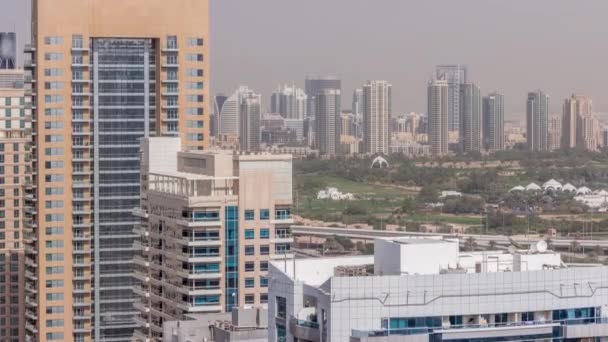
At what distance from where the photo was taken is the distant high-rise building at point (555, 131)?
80787mm

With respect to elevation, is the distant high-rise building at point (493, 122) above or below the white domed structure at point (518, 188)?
above

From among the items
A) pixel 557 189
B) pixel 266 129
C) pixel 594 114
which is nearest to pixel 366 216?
pixel 557 189

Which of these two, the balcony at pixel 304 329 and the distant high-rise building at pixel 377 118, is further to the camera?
the distant high-rise building at pixel 377 118

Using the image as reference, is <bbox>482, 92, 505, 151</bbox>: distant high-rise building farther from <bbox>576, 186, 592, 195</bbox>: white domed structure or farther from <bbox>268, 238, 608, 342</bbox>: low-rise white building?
<bbox>268, 238, 608, 342</bbox>: low-rise white building

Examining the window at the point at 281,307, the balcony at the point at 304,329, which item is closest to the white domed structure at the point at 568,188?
the window at the point at 281,307

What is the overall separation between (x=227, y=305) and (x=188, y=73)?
19.4 feet

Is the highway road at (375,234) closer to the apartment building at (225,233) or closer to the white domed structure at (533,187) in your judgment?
the white domed structure at (533,187)

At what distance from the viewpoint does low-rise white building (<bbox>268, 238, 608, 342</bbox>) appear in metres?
10.9

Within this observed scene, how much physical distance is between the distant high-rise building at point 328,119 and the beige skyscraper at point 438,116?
14.8 ft

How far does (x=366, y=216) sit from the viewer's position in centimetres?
5662

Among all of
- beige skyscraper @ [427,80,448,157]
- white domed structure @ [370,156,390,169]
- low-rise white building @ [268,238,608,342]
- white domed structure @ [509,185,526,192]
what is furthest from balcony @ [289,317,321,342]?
beige skyscraper @ [427,80,448,157]

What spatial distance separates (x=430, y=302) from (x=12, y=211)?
20.7 m

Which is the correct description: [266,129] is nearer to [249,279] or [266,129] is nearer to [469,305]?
[249,279]

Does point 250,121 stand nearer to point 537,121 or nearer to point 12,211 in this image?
point 537,121
